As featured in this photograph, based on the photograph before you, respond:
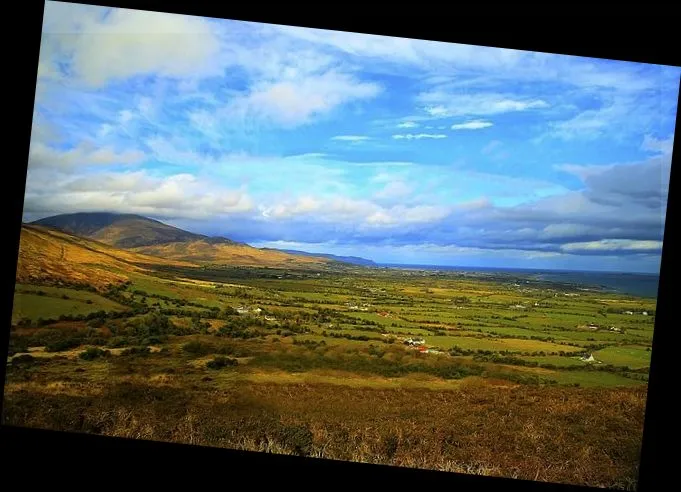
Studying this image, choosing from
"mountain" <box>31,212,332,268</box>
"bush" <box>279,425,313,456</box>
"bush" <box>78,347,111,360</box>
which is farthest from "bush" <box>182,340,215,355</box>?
"bush" <box>279,425,313,456</box>

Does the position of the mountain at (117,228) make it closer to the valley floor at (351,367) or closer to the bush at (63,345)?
the valley floor at (351,367)

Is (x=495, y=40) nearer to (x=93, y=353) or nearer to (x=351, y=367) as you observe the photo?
(x=351, y=367)

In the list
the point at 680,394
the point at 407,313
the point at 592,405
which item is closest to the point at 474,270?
the point at 407,313

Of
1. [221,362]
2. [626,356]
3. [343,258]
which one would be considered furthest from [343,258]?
[626,356]

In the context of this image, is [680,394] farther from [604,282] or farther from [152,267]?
[152,267]

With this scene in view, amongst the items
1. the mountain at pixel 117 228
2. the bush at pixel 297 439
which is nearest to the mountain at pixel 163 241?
the mountain at pixel 117 228

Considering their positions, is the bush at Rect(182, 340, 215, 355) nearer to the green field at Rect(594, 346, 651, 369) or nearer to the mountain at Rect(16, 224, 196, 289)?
Result: the mountain at Rect(16, 224, 196, 289)
